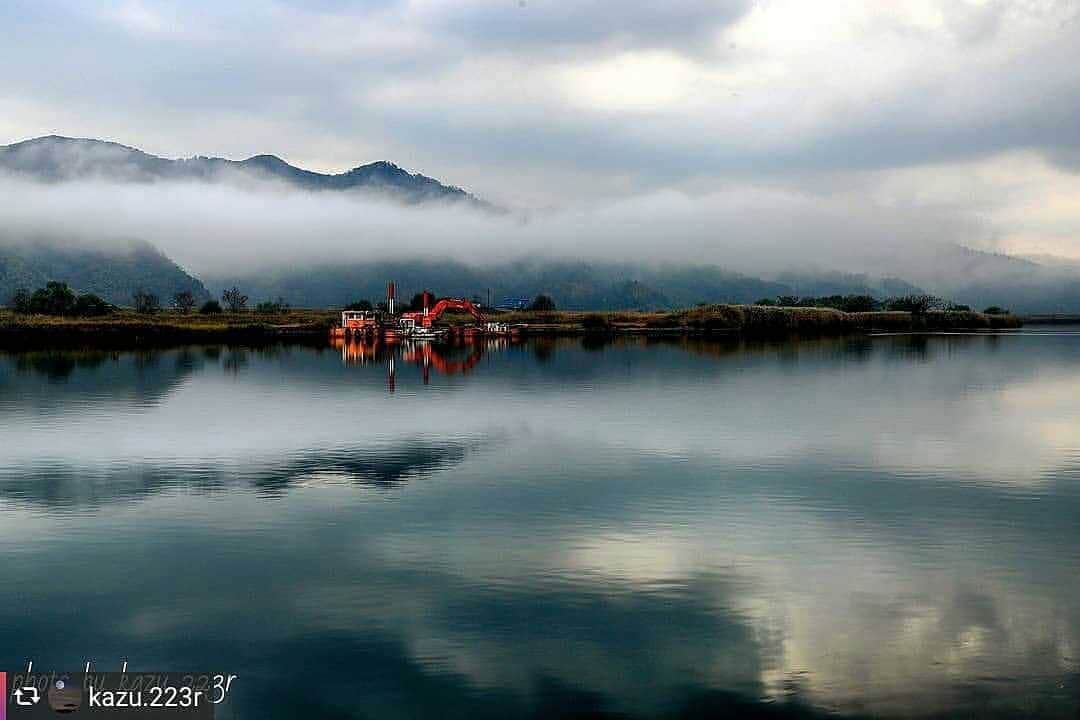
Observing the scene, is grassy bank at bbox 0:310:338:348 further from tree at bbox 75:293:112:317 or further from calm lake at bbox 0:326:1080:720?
calm lake at bbox 0:326:1080:720

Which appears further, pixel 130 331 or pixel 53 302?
pixel 53 302

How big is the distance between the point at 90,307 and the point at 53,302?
8.95m

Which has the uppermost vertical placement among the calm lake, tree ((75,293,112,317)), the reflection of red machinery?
tree ((75,293,112,317))

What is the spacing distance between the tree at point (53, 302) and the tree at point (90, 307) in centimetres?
164

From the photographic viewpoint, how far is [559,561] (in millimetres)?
23203

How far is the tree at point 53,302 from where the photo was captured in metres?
189

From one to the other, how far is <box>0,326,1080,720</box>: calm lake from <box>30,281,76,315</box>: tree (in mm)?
152546

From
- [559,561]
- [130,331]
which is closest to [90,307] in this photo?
[130,331]

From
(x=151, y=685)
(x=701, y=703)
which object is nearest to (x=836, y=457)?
(x=701, y=703)

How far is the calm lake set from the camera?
53.6 feet

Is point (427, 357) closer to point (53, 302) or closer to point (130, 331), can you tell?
point (130, 331)

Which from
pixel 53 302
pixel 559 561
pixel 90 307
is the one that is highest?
pixel 53 302

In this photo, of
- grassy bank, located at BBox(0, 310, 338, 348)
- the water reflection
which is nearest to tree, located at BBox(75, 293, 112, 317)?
grassy bank, located at BBox(0, 310, 338, 348)

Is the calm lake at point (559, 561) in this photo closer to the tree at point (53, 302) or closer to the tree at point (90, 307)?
the tree at point (90, 307)
